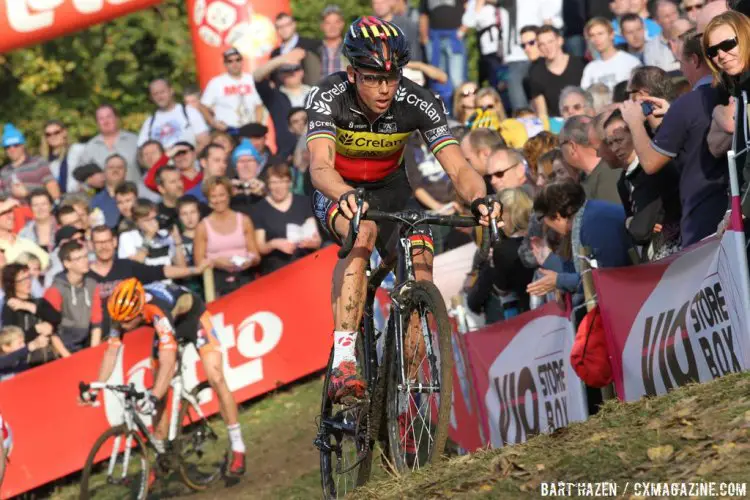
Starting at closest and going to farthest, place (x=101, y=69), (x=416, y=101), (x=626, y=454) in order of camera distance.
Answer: (x=626, y=454)
(x=416, y=101)
(x=101, y=69)

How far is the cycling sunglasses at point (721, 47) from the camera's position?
7613mm

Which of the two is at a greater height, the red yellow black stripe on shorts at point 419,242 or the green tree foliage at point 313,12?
the green tree foliage at point 313,12

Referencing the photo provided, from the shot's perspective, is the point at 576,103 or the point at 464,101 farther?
the point at 464,101

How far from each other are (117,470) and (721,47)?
30.8 feet

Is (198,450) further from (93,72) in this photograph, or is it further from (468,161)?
(93,72)

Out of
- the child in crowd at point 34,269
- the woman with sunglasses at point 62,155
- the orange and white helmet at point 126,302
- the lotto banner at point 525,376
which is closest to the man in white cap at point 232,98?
the woman with sunglasses at point 62,155

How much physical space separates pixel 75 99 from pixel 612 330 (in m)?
21.5

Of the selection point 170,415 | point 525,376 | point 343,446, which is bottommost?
point 170,415

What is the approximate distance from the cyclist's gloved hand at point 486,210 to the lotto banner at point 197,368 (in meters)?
8.48

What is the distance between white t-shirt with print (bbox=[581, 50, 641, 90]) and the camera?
47.8 feet

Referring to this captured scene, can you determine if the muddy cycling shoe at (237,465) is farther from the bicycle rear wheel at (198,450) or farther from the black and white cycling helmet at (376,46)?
the black and white cycling helmet at (376,46)

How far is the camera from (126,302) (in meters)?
13.7

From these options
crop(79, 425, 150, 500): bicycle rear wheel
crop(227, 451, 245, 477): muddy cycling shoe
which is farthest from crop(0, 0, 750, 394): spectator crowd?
crop(227, 451, 245, 477): muddy cycling shoe

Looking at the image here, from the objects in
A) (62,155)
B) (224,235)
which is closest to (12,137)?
(62,155)
